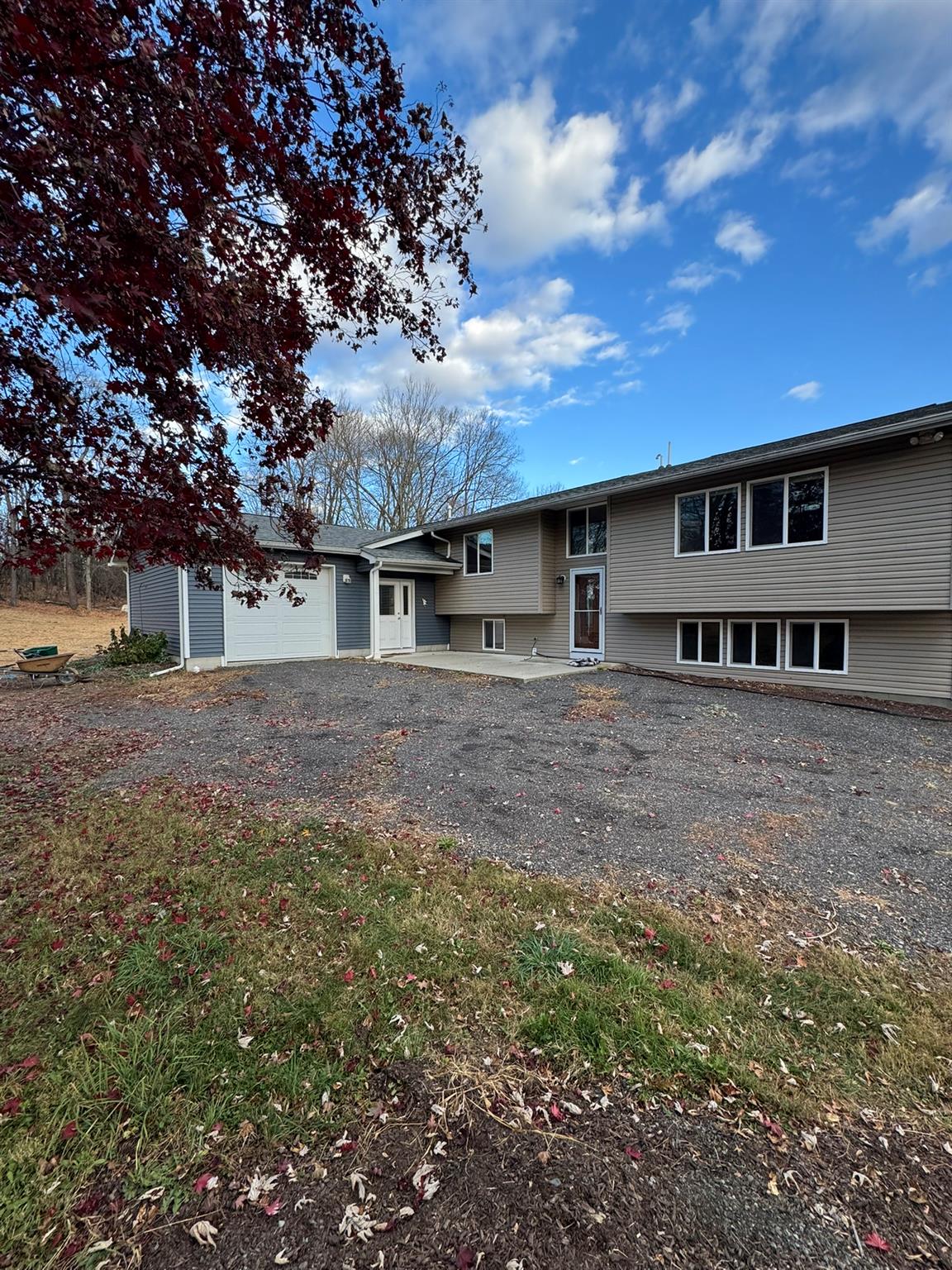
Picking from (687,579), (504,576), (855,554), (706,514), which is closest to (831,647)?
(855,554)

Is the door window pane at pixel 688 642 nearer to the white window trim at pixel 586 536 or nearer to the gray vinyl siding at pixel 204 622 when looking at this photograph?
the white window trim at pixel 586 536

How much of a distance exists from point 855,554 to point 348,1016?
10450mm

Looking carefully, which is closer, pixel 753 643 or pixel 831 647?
pixel 831 647

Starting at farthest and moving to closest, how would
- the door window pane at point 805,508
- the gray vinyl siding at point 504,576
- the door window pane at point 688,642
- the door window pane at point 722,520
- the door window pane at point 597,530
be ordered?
the gray vinyl siding at point 504,576, the door window pane at point 597,530, the door window pane at point 688,642, the door window pane at point 722,520, the door window pane at point 805,508

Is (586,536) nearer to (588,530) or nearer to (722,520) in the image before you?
(588,530)

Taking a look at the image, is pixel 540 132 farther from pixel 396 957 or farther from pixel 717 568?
pixel 396 957

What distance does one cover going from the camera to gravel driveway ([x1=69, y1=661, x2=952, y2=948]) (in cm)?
372

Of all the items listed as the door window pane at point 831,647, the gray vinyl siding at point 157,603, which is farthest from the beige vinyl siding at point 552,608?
the gray vinyl siding at point 157,603

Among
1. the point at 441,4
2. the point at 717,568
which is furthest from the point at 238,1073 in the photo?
the point at 717,568

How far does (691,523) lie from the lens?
11422mm

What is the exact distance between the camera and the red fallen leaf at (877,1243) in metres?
1.46

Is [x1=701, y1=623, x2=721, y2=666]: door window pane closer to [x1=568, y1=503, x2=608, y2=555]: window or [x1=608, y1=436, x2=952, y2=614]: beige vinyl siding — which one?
[x1=608, y1=436, x2=952, y2=614]: beige vinyl siding

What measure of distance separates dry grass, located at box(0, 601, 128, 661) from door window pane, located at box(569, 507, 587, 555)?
51.6ft

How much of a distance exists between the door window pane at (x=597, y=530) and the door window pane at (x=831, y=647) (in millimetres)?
5126
